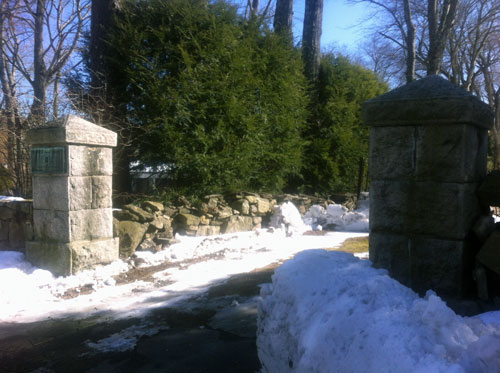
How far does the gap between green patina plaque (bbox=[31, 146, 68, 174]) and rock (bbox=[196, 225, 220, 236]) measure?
108 inches

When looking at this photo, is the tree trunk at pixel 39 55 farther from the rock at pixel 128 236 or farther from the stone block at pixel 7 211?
the rock at pixel 128 236

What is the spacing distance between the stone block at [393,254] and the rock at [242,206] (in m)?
5.02

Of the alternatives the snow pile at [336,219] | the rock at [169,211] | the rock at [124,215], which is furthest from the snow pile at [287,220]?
the rock at [124,215]

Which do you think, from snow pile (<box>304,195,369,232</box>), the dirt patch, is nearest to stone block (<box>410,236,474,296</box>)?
the dirt patch

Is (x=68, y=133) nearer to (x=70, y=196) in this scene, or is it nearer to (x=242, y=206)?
(x=70, y=196)

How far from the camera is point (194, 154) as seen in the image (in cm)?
700

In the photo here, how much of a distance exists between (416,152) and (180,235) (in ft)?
16.0

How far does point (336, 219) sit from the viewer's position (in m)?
9.08

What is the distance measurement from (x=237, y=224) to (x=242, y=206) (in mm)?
376

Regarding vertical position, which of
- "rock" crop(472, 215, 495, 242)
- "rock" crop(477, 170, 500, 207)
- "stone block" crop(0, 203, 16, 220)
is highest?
"rock" crop(477, 170, 500, 207)

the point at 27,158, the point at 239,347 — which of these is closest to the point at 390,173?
the point at 239,347

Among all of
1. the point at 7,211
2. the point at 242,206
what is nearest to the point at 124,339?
the point at 7,211

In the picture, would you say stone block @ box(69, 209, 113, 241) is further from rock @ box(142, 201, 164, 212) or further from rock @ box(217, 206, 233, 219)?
rock @ box(217, 206, 233, 219)

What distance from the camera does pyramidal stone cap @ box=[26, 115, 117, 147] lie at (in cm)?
477
